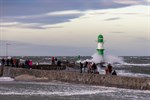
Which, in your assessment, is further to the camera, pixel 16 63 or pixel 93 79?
pixel 16 63

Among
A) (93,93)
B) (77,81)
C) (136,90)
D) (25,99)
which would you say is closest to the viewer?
(25,99)

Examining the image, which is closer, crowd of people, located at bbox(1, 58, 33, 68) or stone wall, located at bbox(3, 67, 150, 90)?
stone wall, located at bbox(3, 67, 150, 90)

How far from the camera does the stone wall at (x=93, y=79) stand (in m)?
27.9

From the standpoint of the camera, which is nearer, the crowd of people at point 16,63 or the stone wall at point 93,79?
the stone wall at point 93,79

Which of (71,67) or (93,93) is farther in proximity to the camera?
(71,67)

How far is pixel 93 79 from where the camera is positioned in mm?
31781

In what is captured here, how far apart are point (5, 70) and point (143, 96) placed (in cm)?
2258

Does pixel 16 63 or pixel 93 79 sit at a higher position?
pixel 16 63

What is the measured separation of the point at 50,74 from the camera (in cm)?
3700

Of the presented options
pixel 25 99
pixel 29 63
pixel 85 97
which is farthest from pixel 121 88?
pixel 29 63

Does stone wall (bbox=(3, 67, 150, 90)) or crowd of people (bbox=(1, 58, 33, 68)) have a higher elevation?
crowd of people (bbox=(1, 58, 33, 68))

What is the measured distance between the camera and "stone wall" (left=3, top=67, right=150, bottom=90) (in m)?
27.9

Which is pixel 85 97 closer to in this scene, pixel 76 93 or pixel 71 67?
pixel 76 93

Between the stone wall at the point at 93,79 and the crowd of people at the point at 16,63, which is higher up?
the crowd of people at the point at 16,63
